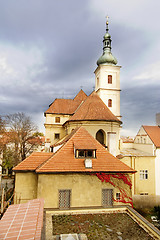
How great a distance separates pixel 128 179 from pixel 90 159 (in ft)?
9.88

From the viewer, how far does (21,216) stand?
5.74 metres

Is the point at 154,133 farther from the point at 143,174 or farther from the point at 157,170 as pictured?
the point at 143,174

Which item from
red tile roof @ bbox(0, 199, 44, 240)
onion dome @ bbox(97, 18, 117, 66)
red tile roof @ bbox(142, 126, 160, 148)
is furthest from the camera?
onion dome @ bbox(97, 18, 117, 66)

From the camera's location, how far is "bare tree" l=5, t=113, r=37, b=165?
28.2m

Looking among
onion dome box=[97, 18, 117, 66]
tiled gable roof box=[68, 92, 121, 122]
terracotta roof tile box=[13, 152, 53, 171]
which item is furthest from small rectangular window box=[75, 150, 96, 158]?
onion dome box=[97, 18, 117, 66]

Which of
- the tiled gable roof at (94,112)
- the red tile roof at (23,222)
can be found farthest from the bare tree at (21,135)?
the red tile roof at (23,222)

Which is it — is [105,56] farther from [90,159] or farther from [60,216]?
[60,216]

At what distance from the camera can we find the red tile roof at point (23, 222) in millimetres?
4414

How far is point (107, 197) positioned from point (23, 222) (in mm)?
7179

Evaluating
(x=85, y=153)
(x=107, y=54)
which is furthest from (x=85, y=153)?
(x=107, y=54)

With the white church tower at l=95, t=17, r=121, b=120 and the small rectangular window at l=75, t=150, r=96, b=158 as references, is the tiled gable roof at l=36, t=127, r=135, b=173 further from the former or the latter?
the white church tower at l=95, t=17, r=121, b=120

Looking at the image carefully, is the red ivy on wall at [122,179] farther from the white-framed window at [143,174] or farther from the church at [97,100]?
the church at [97,100]

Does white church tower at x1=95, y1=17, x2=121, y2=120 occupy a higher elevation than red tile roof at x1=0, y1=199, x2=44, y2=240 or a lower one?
higher

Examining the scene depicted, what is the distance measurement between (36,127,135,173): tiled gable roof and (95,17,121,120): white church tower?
16.4 meters
